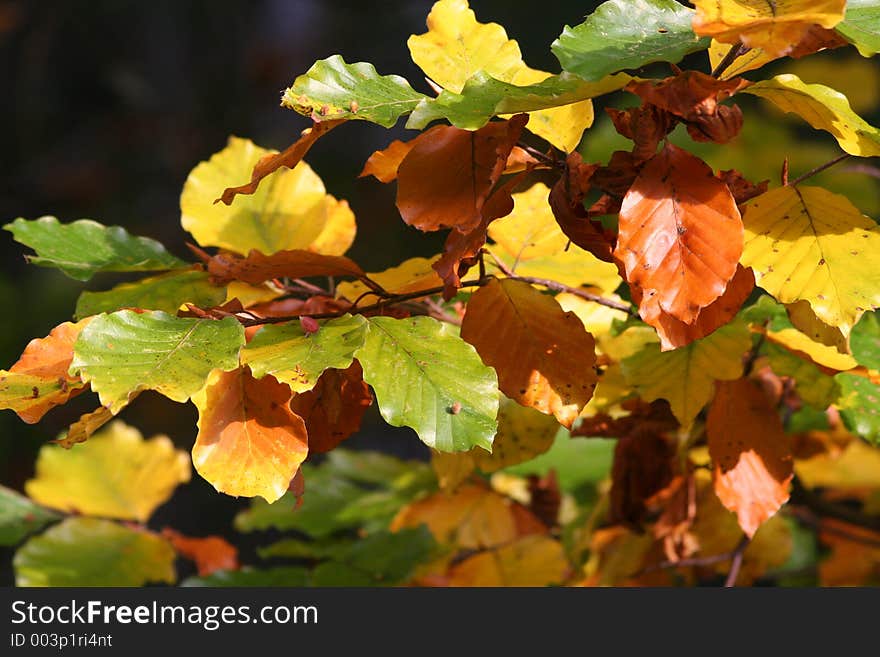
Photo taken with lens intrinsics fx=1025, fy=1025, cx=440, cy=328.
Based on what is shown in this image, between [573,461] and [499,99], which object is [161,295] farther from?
[573,461]

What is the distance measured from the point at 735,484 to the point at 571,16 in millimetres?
1638

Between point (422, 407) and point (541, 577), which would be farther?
point (541, 577)

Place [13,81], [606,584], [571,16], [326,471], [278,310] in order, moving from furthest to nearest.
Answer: [13,81]
[571,16]
[326,471]
[606,584]
[278,310]

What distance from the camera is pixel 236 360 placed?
1.78ft

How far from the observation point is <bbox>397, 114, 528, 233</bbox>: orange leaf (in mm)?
602

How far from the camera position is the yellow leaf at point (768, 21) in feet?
1.62

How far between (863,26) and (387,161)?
290mm

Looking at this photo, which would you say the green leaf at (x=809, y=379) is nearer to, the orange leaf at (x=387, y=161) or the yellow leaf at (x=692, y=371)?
the yellow leaf at (x=692, y=371)

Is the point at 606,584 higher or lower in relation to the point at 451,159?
lower

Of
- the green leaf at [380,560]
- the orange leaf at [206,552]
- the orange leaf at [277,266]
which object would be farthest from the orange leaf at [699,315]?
the orange leaf at [206,552]

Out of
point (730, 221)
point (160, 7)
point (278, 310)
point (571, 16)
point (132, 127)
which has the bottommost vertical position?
point (132, 127)

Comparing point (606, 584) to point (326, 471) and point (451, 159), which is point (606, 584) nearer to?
→ point (326, 471)

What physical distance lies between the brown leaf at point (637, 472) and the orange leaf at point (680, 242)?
1.18ft

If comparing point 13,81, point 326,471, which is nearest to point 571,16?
point 326,471
